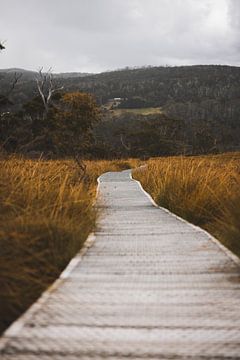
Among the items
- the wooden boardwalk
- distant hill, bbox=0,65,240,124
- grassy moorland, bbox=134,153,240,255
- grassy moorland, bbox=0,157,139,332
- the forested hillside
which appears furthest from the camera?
distant hill, bbox=0,65,240,124

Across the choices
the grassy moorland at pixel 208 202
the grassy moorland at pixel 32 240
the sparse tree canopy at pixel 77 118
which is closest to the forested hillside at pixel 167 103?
the sparse tree canopy at pixel 77 118

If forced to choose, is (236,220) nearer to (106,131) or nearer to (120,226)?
(120,226)

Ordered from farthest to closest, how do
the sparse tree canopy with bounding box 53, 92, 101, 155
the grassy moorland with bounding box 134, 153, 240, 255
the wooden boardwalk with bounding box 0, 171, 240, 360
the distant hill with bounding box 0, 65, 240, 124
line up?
1. the distant hill with bounding box 0, 65, 240, 124
2. the sparse tree canopy with bounding box 53, 92, 101, 155
3. the grassy moorland with bounding box 134, 153, 240, 255
4. the wooden boardwalk with bounding box 0, 171, 240, 360

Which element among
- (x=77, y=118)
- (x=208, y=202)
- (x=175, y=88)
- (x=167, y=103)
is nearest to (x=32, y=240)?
(x=208, y=202)

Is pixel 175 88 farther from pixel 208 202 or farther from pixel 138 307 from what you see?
pixel 138 307

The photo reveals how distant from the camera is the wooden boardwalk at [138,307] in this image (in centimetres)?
221

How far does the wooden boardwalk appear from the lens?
2.21m

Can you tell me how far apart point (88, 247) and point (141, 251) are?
17.5 inches

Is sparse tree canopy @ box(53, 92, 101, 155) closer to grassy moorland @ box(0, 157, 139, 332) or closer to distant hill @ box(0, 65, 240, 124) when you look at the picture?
grassy moorland @ box(0, 157, 139, 332)

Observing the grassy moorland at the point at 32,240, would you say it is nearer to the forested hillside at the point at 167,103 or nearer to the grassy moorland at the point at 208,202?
the grassy moorland at the point at 208,202

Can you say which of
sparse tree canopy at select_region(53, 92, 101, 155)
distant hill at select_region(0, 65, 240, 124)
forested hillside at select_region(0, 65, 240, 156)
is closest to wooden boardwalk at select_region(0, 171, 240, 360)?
sparse tree canopy at select_region(53, 92, 101, 155)

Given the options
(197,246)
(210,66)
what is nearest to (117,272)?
(197,246)

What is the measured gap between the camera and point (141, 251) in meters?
4.11

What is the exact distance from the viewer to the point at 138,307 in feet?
8.99
